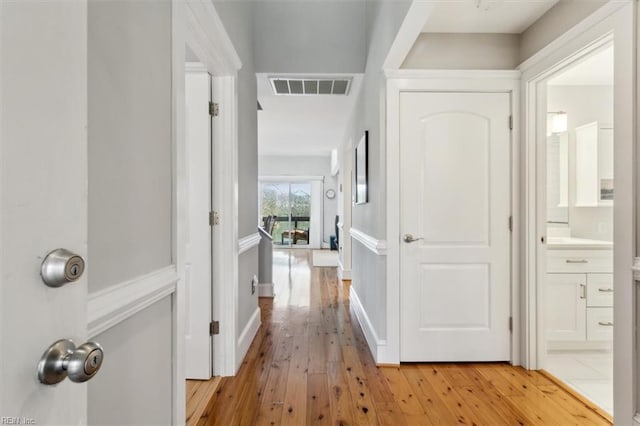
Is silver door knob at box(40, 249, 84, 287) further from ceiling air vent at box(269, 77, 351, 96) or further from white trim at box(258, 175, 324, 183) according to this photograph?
white trim at box(258, 175, 324, 183)

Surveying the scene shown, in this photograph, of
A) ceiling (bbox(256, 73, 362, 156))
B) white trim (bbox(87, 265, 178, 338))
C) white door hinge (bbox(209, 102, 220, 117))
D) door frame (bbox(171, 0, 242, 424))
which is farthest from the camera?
ceiling (bbox(256, 73, 362, 156))

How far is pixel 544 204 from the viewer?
2.43 m

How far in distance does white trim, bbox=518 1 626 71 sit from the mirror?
1365 millimetres

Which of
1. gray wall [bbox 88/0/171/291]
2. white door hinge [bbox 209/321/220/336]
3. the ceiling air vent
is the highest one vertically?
the ceiling air vent

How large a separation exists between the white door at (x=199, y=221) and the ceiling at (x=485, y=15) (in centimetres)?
157

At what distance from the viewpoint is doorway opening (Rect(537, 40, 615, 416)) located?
95.3 inches

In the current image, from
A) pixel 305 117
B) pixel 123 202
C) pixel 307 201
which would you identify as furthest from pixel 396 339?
pixel 307 201

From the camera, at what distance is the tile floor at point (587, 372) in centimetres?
213

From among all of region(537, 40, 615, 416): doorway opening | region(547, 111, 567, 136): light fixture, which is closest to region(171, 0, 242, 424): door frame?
region(537, 40, 615, 416): doorway opening

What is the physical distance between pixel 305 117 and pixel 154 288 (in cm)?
434

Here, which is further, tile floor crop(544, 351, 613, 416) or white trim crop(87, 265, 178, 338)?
tile floor crop(544, 351, 613, 416)

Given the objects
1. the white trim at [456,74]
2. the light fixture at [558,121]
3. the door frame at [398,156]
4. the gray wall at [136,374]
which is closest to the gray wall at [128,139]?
the gray wall at [136,374]

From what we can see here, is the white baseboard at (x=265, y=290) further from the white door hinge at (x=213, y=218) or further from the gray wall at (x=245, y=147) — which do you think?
the white door hinge at (x=213, y=218)

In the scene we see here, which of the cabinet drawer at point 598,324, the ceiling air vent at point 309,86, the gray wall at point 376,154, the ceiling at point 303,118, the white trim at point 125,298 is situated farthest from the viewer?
the ceiling at point 303,118
